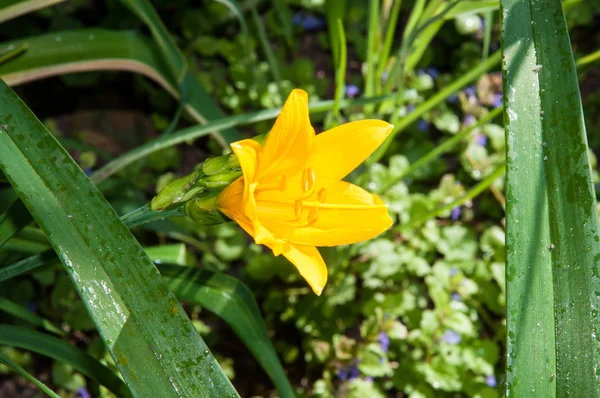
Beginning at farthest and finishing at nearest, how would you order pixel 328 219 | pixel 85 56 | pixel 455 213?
1. pixel 455 213
2. pixel 85 56
3. pixel 328 219

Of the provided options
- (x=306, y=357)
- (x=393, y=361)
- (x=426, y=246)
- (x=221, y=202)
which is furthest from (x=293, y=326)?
(x=221, y=202)

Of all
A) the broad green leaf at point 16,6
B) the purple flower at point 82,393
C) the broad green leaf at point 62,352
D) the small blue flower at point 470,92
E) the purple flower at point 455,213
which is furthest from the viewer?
the small blue flower at point 470,92

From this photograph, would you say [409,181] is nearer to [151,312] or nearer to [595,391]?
[595,391]

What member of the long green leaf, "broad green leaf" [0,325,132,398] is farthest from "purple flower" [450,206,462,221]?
"broad green leaf" [0,325,132,398]

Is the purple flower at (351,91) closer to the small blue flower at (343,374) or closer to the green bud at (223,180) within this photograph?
the small blue flower at (343,374)

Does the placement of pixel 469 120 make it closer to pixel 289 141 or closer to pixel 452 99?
pixel 452 99

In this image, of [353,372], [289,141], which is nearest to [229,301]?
[289,141]

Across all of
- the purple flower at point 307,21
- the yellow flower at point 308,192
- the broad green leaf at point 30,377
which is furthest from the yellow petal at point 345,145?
the purple flower at point 307,21
